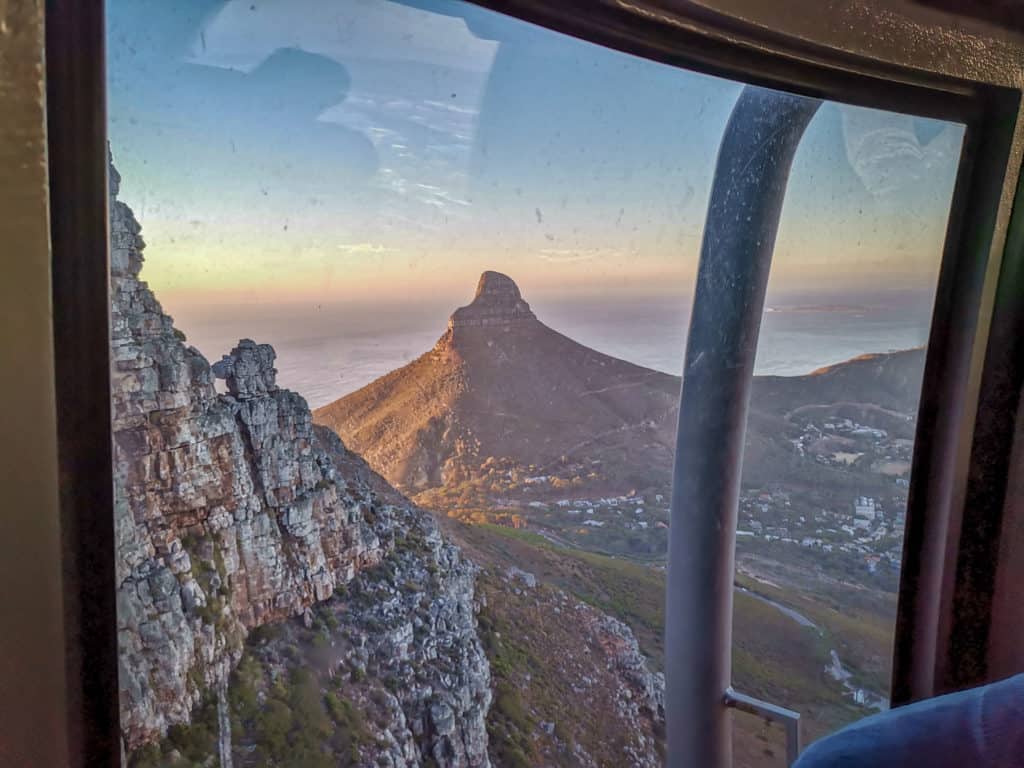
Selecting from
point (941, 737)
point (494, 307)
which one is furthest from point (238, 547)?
point (941, 737)

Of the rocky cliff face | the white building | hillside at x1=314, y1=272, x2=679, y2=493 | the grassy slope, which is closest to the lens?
the rocky cliff face

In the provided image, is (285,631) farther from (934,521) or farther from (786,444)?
(786,444)

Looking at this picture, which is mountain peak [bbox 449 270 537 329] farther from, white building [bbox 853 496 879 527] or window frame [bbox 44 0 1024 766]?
white building [bbox 853 496 879 527]

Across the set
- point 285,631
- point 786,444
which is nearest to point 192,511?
point 285,631

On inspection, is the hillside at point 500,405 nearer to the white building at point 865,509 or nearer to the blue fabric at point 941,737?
the white building at point 865,509

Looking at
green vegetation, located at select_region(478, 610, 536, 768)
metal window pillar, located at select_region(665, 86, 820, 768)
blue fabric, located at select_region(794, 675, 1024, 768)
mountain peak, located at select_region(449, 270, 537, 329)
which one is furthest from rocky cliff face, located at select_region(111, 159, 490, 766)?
blue fabric, located at select_region(794, 675, 1024, 768)

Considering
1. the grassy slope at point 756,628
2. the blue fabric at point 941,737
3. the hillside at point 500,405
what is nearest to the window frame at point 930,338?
the grassy slope at point 756,628

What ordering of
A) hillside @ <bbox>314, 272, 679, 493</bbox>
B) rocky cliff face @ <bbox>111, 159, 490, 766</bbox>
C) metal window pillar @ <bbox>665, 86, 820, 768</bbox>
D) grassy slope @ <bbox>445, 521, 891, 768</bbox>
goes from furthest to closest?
grassy slope @ <bbox>445, 521, 891, 768</bbox>, metal window pillar @ <bbox>665, 86, 820, 768</bbox>, hillside @ <bbox>314, 272, 679, 493</bbox>, rocky cliff face @ <bbox>111, 159, 490, 766</bbox>

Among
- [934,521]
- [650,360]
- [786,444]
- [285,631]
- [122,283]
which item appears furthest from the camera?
[786,444]
